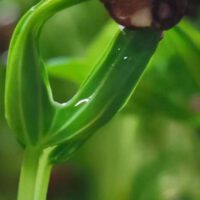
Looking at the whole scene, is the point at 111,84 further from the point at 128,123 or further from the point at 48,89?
the point at 128,123

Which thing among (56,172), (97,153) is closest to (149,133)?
(97,153)

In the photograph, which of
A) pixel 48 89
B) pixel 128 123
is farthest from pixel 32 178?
pixel 128 123

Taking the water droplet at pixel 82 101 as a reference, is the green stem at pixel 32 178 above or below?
below

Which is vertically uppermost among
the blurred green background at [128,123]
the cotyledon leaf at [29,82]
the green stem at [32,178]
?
the cotyledon leaf at [29,82]

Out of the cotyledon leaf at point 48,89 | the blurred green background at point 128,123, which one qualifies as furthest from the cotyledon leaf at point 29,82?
the blurred green background at point 128,123

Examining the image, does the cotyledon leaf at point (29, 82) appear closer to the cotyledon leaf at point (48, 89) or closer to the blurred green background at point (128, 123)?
the cotyledon leaf at point (48, 89)

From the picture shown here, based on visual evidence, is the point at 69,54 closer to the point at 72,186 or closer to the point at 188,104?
the point at 72,186
